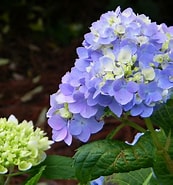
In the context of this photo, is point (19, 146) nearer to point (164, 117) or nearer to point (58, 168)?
point (58, 168)

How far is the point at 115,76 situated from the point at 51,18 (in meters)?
3.57

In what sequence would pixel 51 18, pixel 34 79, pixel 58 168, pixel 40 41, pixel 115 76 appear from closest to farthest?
pixel 115 76, pixel 58 168, pixel 34 79, pixel 40 41, pixel 51 18

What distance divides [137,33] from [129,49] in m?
0.05

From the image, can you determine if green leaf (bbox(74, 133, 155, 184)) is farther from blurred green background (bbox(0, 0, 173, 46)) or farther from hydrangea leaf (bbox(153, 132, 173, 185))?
blurred green background (bbox(0, 0, 173, 46))

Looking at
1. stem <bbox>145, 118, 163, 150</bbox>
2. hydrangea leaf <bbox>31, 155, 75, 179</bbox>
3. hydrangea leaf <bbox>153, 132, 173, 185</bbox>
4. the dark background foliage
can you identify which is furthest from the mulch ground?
stem <bbox>145, 118, 163, 150</bbox>

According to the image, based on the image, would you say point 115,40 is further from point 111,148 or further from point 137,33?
point 111,148

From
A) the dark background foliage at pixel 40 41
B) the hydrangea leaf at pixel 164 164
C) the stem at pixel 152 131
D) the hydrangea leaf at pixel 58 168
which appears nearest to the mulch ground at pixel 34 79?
the dark background foliage at pixel 40 41

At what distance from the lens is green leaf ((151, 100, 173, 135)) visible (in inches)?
59.7

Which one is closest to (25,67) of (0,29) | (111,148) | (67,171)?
(0,29)

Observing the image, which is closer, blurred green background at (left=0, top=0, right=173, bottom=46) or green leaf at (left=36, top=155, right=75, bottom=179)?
green leaf at (left=36, top=155, right=75, bottom=179)

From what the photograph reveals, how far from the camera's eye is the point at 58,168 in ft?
5.82

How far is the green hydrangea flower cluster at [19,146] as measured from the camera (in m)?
1.65

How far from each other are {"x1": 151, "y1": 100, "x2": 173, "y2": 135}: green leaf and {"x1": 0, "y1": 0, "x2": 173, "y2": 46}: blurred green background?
10.6ft

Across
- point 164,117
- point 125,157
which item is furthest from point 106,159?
point 164,117
